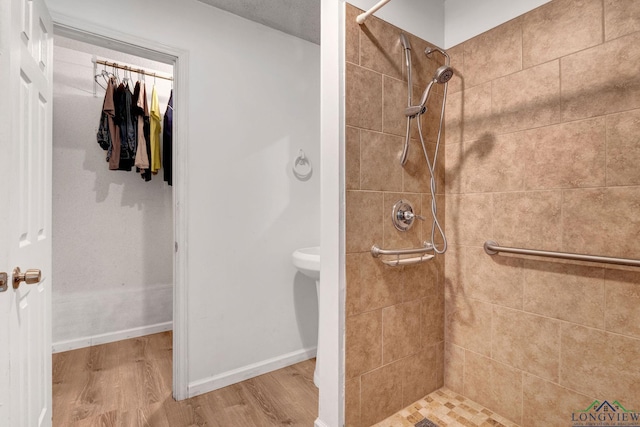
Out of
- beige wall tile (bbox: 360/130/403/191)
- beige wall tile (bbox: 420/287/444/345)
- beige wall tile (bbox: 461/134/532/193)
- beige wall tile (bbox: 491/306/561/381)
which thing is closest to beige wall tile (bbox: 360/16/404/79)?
beige wall tile (bbox: 360/130/403/191)

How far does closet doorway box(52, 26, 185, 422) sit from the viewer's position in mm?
2678

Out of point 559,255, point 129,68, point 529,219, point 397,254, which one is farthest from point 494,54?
point 129,68

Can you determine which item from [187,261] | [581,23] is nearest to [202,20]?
[187,261]

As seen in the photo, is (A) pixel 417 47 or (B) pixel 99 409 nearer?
(A) pixel 417 47

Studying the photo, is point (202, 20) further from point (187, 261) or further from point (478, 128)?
point (478, 128)

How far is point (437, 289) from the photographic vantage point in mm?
1789

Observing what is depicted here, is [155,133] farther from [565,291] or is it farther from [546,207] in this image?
[565,291]

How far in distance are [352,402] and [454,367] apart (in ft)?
2.31

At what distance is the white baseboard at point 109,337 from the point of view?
2.64m

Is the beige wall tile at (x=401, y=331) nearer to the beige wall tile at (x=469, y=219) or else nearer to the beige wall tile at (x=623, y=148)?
the beige wall tile at (x=469, y=219)

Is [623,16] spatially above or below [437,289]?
above

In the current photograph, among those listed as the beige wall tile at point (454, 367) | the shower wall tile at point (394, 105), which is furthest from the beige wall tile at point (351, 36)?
the beige wall tile at point (454, 367)

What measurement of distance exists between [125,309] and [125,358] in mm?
537

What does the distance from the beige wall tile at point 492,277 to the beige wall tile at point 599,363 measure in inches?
9.5
